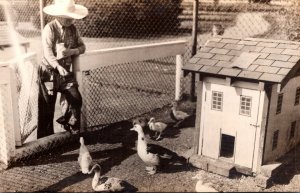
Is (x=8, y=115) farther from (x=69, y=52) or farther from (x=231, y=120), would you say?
(x=231, y=120)

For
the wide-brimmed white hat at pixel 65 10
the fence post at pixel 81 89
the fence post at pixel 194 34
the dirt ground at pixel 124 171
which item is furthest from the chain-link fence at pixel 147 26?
the wide-brimmed white hat at pixel 65 10

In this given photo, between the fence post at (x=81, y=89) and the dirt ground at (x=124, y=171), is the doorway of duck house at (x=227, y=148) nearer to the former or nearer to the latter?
the dirt ground at (x=124, y=171)

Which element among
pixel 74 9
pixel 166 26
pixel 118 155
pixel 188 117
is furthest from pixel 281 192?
pixel 166 26

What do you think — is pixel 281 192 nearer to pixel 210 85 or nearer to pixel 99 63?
pixel 210 85

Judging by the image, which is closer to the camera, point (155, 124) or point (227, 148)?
point (227, 148)

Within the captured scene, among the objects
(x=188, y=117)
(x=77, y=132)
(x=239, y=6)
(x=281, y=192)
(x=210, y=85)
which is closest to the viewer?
(x=281, y=192)

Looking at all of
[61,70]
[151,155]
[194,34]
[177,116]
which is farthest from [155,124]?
[194,34]

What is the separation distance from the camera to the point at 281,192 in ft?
15.4

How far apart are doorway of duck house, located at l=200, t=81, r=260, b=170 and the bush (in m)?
12.0

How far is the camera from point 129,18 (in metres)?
18.2

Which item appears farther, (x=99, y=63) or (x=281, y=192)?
(x=99, y=63)

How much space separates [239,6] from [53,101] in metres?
14.8

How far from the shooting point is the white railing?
6266 mm

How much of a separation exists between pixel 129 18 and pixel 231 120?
13820 millimetres
